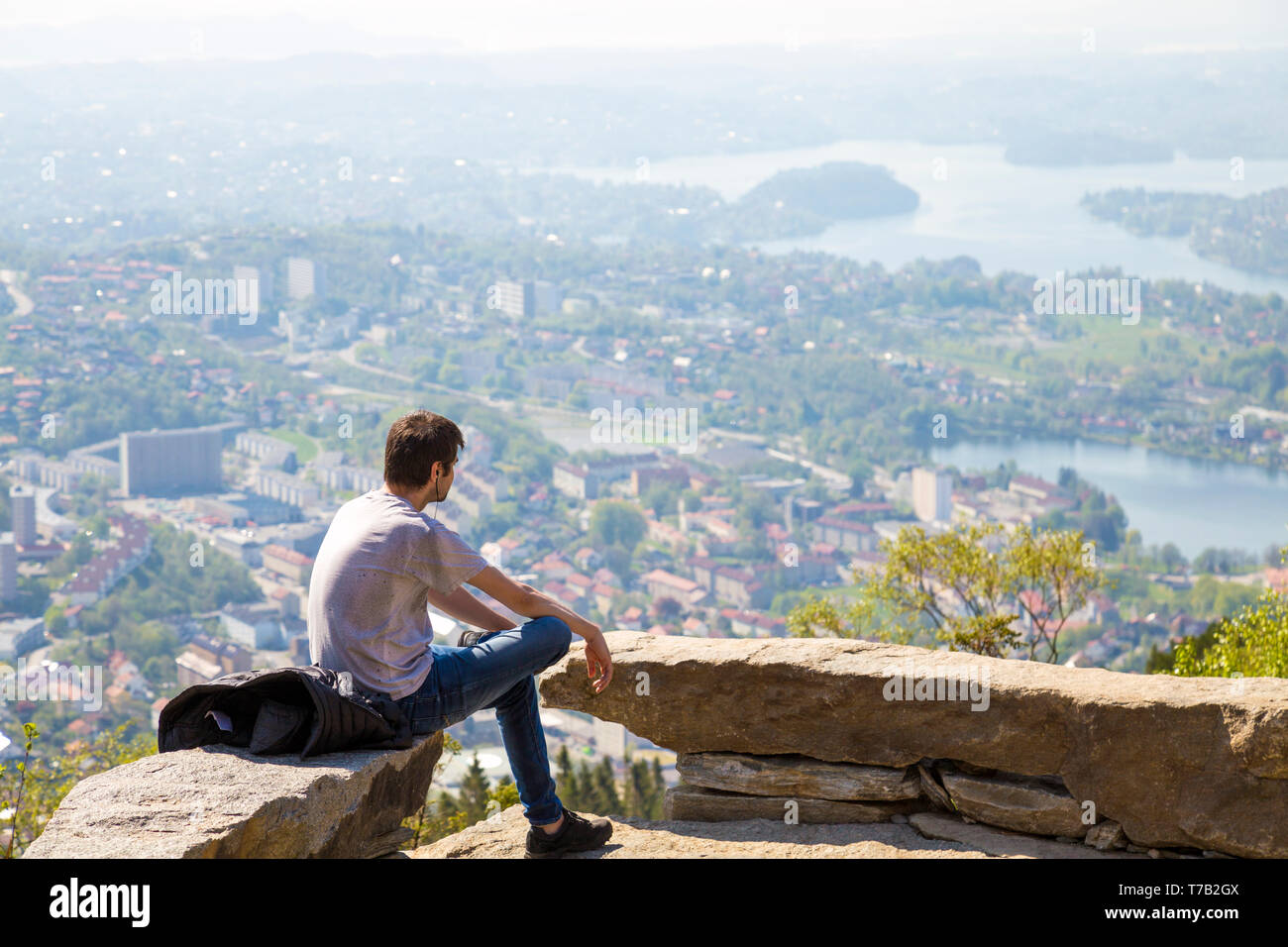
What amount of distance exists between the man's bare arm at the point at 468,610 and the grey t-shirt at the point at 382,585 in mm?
97

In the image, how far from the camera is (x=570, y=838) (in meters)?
3.06

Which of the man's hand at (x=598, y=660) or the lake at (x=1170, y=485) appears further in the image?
the lake at (x=1170, y=485)

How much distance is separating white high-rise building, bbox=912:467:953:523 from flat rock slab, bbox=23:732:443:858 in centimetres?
4443

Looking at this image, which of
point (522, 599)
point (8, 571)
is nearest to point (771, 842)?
point (522, 599)

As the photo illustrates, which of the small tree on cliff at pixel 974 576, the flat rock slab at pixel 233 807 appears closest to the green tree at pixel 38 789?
the flat rock slab at pixel 233 807

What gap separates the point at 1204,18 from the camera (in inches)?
3787

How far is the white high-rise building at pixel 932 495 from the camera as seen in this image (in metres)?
47.0

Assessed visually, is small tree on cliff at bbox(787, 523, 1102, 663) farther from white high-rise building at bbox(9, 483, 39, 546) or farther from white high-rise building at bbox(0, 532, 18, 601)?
white high-rise building at bbox(9, 483, 39, 546)

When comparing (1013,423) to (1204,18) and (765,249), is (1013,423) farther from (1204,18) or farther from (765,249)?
Answer: (1204,18)

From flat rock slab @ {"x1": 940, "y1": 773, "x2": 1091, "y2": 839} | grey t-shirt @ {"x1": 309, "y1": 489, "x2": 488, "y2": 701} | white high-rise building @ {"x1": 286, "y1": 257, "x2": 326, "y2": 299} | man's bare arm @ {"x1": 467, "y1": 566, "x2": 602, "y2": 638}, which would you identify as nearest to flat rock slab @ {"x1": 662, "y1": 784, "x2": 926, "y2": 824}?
flat rock slab @ {"x1": 940, "y1": 773, "x2": 1091, "y2": 839}

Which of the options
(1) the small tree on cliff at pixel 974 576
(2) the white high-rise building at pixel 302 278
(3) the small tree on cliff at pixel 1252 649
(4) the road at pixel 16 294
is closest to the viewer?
(3) the small tree on cliff at pixel 1252 649

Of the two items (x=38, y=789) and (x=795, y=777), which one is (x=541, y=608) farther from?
(x=38, y=789)

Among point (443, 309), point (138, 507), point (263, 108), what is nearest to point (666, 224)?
point (443, 309)

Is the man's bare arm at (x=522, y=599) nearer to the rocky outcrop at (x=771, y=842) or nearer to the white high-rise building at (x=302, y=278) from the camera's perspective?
the rocky outcrop at (x=771, y=842)
